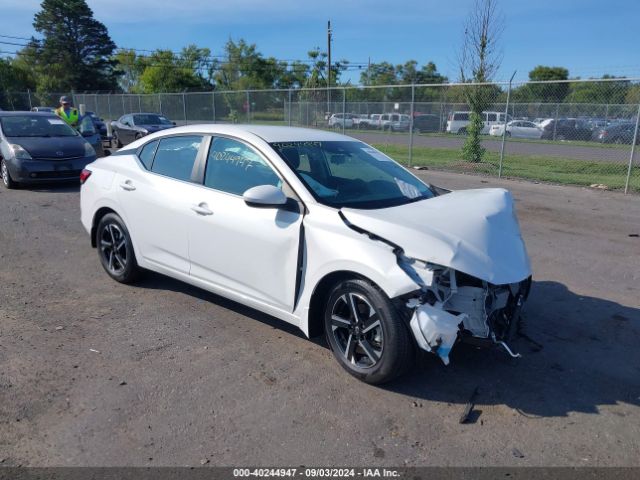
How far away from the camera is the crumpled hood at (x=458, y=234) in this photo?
3.25 m

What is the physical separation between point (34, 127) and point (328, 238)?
10543 millimetres

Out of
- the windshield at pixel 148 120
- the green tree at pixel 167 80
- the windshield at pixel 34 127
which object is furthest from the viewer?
the green tree at pixel 167 80

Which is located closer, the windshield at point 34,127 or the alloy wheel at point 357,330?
the alloy wheel at point 357,330

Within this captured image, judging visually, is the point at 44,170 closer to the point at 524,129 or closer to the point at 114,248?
the point at 114,248

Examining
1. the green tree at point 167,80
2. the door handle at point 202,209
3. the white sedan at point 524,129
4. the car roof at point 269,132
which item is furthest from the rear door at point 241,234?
the green tree at point 167,80

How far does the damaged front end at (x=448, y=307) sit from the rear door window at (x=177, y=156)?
2281mm

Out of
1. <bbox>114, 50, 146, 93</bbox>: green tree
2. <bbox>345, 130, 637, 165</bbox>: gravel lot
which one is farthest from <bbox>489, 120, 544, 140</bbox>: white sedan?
<bbox>114, 50, 146, 93</bbox>: green tree

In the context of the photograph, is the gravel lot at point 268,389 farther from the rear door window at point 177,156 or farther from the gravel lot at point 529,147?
the gravel lot at point 529,147

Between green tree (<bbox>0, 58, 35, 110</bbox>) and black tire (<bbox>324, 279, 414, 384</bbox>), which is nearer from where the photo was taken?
black tire (<bbox>324, 279, 414, 384</bbox>)

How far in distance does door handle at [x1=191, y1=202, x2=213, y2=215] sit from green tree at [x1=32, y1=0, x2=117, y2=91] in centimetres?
7669

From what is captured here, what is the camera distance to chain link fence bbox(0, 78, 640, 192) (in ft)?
51.8

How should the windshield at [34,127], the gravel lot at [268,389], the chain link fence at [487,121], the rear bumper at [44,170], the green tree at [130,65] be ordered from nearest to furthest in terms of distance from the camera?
the gravel lot at [268,389] → the rear bumper at [44,170] → the windshield at [34,127] → the chain link fence at [487,121] → the green tree at [130,65]

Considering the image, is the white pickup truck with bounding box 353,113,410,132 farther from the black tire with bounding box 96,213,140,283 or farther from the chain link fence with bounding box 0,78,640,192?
the black tire with bounding box 96,213,140,283

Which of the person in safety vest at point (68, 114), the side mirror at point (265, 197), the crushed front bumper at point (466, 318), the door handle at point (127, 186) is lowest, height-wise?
the crushed front bumper at point (466, 318)
